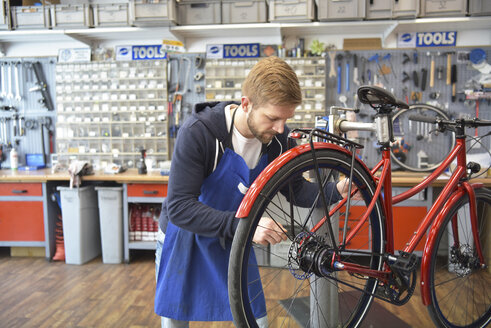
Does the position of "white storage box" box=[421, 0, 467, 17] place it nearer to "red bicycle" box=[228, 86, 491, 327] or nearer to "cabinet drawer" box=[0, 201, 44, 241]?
"red bicycle" box=[228, 86, 491, 327]

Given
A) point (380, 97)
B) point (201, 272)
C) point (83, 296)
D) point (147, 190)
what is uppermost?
point (380, 97)

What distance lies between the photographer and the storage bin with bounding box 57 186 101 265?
345 cm

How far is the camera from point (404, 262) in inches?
47.2

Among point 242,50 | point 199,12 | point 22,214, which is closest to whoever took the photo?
point 22,214

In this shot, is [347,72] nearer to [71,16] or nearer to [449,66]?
[449,66]

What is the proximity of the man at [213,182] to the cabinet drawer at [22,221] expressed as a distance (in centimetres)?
259

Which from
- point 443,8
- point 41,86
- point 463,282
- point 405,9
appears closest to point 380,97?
point 463,282

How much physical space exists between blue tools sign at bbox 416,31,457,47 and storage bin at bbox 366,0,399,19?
21.9 inches

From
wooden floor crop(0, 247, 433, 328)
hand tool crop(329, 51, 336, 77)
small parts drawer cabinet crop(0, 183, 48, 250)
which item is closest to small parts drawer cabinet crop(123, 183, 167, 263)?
wooden floor crop(0, 247, 433, 328)

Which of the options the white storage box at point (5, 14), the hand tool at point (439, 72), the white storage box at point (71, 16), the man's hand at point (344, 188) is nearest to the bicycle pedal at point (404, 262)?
the man's hand at point (344, 188)

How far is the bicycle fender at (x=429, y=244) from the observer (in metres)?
1.48

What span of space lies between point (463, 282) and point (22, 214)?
364 cm

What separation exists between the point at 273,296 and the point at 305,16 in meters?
2.39

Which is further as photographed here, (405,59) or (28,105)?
(28,105)
